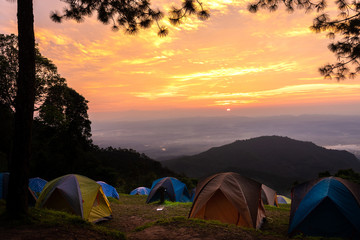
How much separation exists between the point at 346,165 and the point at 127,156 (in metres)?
146

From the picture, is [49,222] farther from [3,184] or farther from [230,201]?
[3,184]

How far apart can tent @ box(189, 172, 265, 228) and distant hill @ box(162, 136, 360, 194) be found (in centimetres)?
11574

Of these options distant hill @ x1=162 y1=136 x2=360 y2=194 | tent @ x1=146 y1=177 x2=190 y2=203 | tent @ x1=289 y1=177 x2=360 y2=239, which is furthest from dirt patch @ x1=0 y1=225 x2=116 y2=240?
distant hill @ x1=162 y1=136 x2=360 y2=194

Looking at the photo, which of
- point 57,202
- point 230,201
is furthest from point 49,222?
point 230,201

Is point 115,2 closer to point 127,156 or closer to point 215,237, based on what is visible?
point 215,237

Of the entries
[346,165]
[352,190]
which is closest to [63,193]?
[352,190]

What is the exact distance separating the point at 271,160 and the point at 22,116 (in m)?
173

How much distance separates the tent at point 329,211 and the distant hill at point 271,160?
116 meters

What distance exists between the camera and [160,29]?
7312mm

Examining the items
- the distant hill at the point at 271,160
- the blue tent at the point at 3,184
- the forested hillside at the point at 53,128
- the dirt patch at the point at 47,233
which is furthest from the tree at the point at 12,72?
the distant hill at the point at 271,160

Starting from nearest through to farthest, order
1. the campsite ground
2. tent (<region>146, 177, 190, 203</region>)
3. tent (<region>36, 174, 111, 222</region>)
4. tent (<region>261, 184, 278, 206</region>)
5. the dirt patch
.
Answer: the dirt patch → the campsite ground → tent (<region>36, 174, 111, 222</region>) → tent (<region>146, 177, 190, 203</region>) → tent (<region>261, 184, 278, 206</region>)

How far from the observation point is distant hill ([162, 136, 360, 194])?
13262 centimetres

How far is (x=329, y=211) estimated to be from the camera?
7.25 m

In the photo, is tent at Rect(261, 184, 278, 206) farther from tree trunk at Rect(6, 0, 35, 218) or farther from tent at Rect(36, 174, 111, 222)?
tree trunk at Rect(6, 0, 35, 218)
